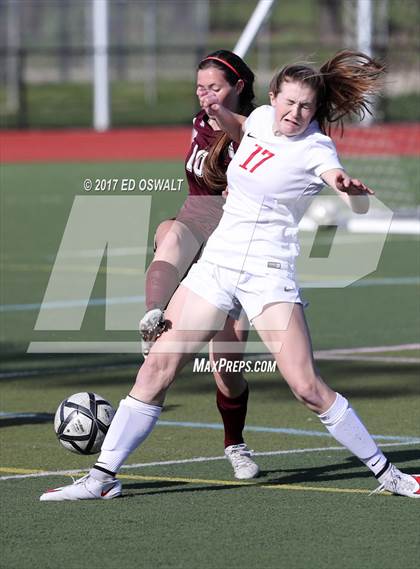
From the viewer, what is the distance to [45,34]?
59.5 meters

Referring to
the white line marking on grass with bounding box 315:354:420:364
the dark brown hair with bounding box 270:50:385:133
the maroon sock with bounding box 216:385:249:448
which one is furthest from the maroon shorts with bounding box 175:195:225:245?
the white line marking on grass with bounding box 315:354:420:364

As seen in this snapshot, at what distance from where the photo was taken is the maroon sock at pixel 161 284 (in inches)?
327

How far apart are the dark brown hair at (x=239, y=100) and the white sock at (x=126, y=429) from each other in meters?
1.39

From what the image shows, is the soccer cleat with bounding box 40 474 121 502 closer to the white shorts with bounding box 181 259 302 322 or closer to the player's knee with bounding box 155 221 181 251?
the white shorts with bounding box 181 259 302 322

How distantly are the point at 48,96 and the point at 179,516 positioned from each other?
46.6 metres

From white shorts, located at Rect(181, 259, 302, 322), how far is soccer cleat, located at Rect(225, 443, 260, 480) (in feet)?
3.61

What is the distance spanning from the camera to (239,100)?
7.93 m

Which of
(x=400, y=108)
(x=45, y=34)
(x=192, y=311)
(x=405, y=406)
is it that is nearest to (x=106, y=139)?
(x=400, y=108)

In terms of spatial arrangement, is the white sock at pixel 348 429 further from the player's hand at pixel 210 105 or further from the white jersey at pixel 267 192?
the player's hand at pixel 210 105

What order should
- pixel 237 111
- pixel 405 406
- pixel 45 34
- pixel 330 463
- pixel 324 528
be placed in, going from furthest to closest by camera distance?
pixel 45 34, pixel 405 406, pixel 330 463, pixel 237 111, pixel 324 528

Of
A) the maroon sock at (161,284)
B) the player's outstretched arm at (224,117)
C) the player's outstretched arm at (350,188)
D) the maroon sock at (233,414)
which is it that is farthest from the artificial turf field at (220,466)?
the player's outstretched arm at (224,117)

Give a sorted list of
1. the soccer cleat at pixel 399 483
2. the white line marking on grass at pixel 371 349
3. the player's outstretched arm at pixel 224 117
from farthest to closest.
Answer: the white line marking on grass at pixel 371 349
the player's outstretched arm at pixel 224 117
the soccer cleat at pixel 399 483

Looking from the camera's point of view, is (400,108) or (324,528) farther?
(400,108)

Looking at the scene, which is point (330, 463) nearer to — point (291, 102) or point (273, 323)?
point (273, 323)
